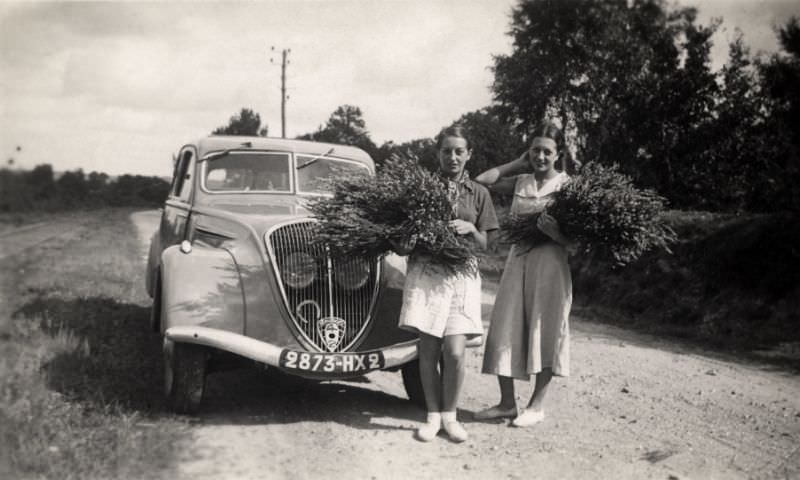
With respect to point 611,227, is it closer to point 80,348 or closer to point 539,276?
point 539,276

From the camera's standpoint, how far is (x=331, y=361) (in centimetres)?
398

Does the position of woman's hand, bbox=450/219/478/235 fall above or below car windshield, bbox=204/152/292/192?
below

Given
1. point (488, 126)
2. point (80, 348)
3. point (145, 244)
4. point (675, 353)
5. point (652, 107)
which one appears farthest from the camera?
point (488, 126)

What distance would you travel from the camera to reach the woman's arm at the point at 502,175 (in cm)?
443

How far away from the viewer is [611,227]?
3980 mm

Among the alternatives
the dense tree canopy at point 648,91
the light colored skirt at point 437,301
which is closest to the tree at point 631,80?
the dense tree canopy at point 648,91

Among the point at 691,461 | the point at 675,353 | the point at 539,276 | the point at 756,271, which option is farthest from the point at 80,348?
the point at 756,271

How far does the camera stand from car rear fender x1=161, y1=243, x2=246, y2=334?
4.10 metres

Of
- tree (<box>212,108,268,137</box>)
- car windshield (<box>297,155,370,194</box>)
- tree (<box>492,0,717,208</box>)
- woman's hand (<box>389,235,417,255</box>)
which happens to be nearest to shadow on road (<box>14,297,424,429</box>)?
woman's hand (<box>389,235,417,255</box>)

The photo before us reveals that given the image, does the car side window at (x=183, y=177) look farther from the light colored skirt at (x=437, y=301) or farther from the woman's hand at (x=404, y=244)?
the light colored skirt at (x=437, y=301)

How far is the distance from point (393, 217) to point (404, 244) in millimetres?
188

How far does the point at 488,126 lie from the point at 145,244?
1219 centimetres

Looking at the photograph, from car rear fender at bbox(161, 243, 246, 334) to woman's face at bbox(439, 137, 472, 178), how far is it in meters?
1.57

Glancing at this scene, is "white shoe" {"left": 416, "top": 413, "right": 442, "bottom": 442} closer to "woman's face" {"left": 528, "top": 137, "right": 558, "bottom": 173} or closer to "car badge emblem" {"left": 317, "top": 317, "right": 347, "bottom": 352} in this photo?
"car badge emblem" {"left": 317, "top": 317, "right": 347, "bottom": 352}
